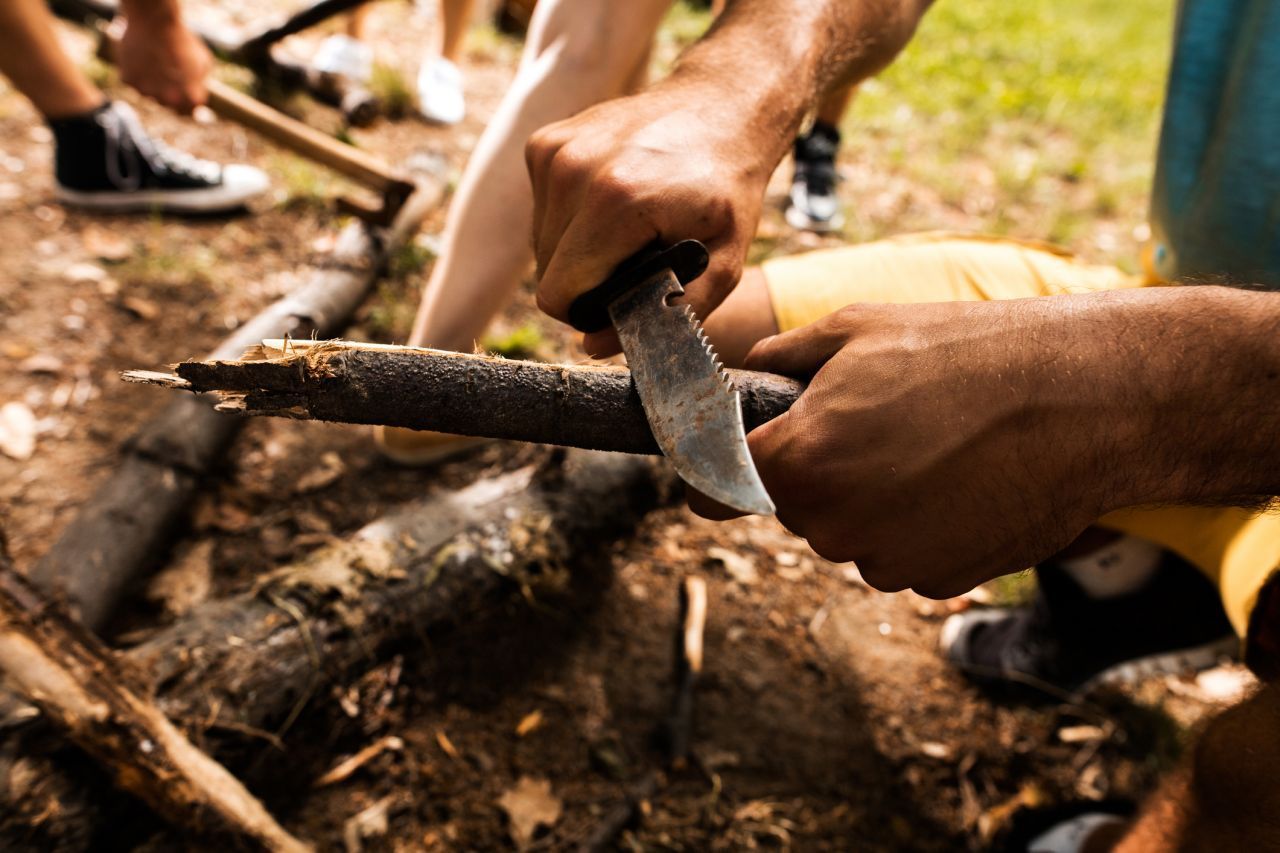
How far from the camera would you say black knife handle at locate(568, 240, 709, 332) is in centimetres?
150

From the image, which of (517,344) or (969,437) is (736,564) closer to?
(517,344)

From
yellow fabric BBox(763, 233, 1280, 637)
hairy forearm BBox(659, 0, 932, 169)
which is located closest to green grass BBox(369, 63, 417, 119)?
hairy forearm BBox(659, 0, 932, 169)

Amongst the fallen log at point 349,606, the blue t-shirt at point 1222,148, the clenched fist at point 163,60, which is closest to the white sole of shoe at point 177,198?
the clenched fist at point 163,60

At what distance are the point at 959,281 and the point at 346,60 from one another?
440cm

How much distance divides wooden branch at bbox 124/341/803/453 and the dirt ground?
1176 millimetres

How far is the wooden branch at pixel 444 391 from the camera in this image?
1.38 metres

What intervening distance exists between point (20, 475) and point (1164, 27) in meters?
14.7

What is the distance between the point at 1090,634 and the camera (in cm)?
261

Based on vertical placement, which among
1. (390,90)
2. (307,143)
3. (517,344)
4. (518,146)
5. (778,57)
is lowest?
(517,344)

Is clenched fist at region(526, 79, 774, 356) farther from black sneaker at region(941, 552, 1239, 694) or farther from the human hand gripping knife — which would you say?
black sneaker at region(941, 552, 1239, 694)

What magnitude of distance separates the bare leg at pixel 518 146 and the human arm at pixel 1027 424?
156cm

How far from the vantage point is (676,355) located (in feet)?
4.72

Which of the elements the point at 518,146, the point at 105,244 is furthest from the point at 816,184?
the point at 105,244

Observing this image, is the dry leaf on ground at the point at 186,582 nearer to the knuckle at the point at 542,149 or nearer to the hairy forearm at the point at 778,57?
the knuckle at the point at 542,149
